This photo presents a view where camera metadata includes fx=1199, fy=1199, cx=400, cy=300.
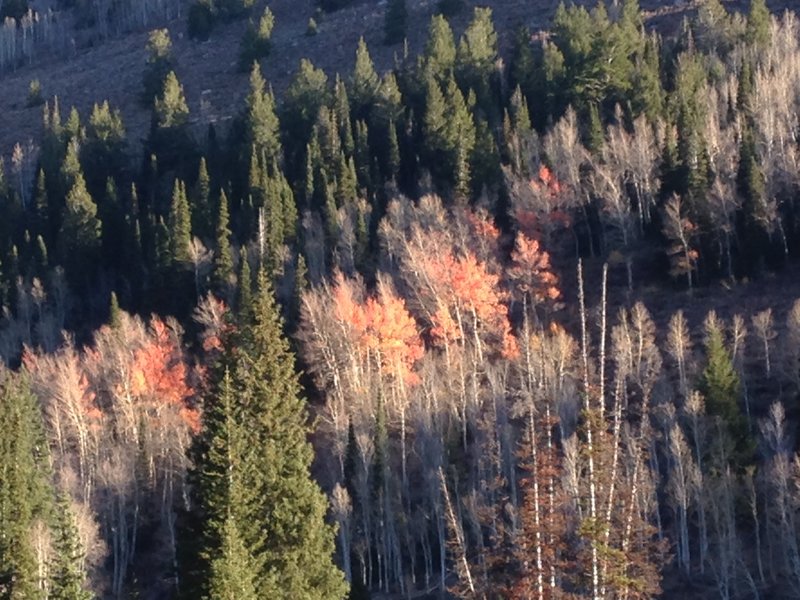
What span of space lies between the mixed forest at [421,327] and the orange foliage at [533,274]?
0.93 ft

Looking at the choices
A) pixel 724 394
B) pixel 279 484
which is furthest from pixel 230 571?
pixel 724 394

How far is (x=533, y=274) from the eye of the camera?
77.8 metres

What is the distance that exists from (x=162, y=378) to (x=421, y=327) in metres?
16.4

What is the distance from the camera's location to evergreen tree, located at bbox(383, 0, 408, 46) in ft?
443

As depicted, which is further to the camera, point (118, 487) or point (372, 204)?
point (372, 204)

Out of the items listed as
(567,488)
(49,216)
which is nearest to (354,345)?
(49,216)

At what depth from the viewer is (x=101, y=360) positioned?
2972 inches

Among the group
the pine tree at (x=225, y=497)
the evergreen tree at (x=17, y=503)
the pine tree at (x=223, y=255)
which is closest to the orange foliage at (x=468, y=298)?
the pine tree at (x=223, y=255)

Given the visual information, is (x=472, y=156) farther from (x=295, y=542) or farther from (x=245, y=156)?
(x=295, y=542)

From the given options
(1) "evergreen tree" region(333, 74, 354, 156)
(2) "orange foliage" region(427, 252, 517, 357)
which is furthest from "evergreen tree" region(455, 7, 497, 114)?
(2) "orange foliage" region(427, 252, 517, 357)

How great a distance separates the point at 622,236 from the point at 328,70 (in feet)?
194

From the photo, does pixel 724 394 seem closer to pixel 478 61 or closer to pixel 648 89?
pixel 648 89

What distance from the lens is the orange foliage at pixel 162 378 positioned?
70.4m

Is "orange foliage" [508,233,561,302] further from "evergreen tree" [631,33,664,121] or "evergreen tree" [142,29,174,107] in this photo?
"evergreen tree" [142,29,174,107]
